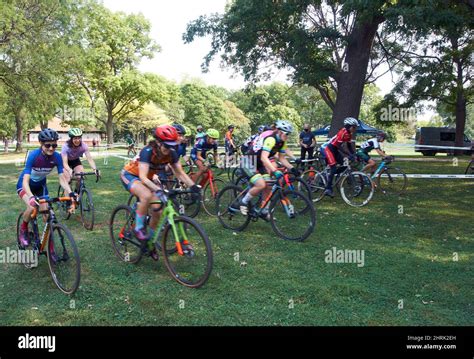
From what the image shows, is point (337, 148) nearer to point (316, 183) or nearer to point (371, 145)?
point (316, 183)

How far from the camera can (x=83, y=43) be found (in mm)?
26203

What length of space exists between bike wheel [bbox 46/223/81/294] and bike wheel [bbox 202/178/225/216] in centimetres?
417

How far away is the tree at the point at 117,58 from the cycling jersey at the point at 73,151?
3900cm

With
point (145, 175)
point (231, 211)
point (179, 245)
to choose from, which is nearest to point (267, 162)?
point (231, 211)

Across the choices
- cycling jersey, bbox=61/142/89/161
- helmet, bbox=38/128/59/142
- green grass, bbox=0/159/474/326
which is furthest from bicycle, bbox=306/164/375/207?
helmet, bbox=38/128/59/142

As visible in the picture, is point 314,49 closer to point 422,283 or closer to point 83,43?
point 422,283

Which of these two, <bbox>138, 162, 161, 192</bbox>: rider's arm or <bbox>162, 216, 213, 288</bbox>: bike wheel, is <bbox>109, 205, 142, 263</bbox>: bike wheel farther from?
<bbox>138, 162, 161, 192</bbox>: rider's arm

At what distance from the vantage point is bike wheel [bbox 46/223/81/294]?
4.93 m

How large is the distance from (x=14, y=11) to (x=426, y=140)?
35.3m

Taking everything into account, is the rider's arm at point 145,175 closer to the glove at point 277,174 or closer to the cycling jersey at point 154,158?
the cycling jersey at point 154,158

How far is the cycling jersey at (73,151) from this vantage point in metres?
8.27

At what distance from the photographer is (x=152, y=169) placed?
5.67 meters
